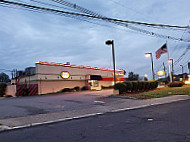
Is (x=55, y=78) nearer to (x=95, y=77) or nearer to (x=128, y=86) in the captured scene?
(x=95, y=77)

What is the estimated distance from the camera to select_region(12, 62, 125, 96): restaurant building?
88.4 ft

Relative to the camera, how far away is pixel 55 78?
93.8ft

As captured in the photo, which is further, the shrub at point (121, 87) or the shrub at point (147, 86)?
the shrub at point (147, 86)

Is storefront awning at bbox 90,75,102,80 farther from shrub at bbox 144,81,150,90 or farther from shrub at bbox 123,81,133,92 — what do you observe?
shrub at bbox 123,81,133,92

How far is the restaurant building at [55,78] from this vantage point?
88.4 feet

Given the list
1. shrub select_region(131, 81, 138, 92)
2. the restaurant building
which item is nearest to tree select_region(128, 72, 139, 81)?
the restaurant building

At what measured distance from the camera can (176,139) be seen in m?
4.62

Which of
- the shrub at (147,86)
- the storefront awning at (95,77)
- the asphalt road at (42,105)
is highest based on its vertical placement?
the storefront awning at (95,77)

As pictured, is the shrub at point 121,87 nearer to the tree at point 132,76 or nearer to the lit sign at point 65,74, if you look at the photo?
the lit sign at point 65,74

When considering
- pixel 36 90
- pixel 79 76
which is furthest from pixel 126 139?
pixel 79 76

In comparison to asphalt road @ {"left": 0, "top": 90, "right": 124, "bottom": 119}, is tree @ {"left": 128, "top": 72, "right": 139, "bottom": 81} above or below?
above

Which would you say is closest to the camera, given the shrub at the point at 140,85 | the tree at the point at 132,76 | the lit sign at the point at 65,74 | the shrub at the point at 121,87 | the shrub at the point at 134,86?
the shrub at the point at 121,87

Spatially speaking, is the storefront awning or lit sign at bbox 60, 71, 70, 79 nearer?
lit sign at bbox 60, 71, 70, 79

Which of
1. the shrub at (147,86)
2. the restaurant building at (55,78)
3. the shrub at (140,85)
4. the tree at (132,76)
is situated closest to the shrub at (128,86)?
the shrub at (140,85)
